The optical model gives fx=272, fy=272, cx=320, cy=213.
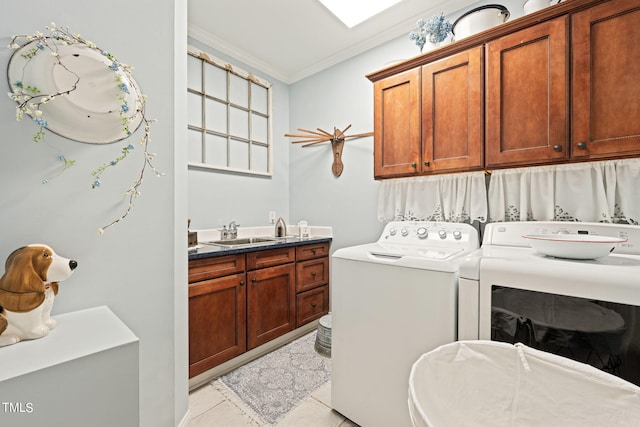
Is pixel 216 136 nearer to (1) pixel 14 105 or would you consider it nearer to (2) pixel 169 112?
(2) pixel 169 112

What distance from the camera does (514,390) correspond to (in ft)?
2.74

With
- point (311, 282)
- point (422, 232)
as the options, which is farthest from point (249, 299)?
point (422, 232)

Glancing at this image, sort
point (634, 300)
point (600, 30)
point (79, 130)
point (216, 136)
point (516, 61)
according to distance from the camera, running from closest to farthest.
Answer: point (634, 300), point (79, 130), point (600, 30), point (516, 61), point (216, 136)

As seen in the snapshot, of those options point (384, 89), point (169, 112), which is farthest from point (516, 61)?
point (169, 112)

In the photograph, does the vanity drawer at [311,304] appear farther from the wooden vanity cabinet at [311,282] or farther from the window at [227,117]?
the window at [227,117]

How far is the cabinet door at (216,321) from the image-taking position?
1777 millimetres

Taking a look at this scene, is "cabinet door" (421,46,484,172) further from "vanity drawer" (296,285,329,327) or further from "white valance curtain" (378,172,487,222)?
"vanity drawer" (296,285,329,327)

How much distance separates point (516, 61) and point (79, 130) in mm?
2082

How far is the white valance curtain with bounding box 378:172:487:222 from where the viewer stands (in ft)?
6.05

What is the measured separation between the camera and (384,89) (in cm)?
202

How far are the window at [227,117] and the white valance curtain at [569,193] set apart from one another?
2253 millimetres

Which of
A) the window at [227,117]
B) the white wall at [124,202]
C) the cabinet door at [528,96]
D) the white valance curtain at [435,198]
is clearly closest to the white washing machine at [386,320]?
the white valance curtain at [435,198]

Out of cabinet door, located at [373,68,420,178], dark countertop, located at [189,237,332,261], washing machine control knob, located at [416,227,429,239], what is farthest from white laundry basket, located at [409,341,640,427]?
dark countertop, located at [189,237,332,261]

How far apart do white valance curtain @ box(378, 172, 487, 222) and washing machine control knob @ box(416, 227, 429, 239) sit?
27cm
